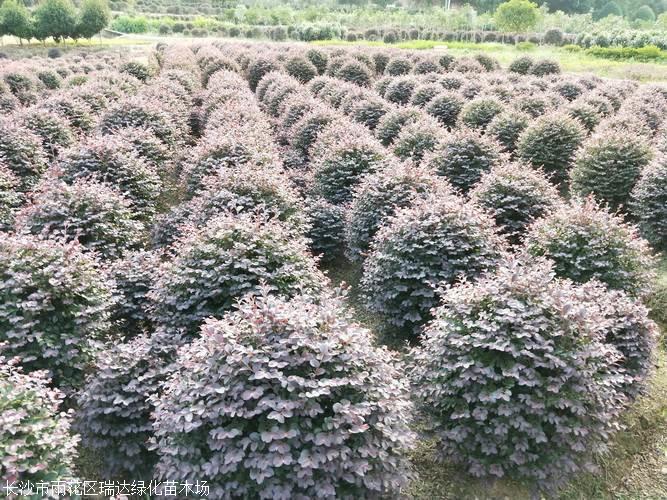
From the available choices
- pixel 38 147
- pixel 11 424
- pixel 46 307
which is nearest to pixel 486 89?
pixel 38 147

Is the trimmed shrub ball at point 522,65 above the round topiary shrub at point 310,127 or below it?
below

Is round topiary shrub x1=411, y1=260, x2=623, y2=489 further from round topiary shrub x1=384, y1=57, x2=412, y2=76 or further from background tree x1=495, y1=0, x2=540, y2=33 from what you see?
background tree x1=495, y1=0, x2=540, y2=33

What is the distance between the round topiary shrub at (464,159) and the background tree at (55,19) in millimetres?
46574

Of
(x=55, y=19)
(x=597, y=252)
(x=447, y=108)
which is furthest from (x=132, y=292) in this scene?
(x=55, y=19)

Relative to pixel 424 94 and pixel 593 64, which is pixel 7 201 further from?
pixel 593 64

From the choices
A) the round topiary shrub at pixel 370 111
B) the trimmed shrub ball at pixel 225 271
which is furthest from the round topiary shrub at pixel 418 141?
the trimmed shrub ball at pixel 225 271

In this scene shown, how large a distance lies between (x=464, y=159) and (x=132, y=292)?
16.6 feet

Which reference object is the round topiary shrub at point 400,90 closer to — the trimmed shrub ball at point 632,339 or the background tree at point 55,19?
the trimmed shrub ball at point 632,339

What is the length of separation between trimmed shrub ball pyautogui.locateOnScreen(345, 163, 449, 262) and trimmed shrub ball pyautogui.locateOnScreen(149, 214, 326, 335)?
1.83 m

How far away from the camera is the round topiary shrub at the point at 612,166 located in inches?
Answer: 304

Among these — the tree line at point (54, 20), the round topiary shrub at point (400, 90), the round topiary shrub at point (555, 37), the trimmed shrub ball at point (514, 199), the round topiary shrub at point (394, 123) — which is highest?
the trimmed shrub ball at point (514, 199)

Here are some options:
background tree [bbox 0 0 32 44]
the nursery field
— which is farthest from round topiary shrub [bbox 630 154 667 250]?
background tree [bbox 0 0 32 44]

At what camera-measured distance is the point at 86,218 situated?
6.02m

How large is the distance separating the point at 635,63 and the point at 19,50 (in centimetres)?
4292
